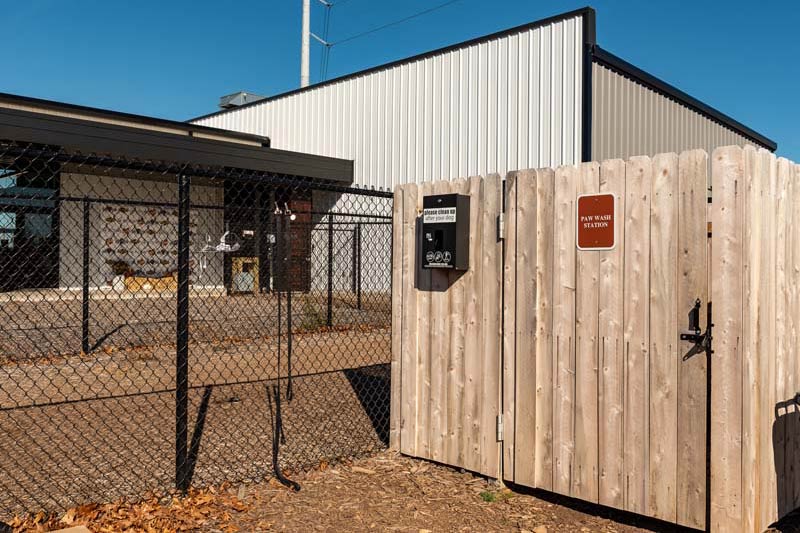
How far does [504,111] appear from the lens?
1414cm

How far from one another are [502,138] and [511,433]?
10696 millimetres

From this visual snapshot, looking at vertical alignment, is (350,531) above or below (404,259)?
below

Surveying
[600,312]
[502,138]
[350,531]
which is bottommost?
[350,531]

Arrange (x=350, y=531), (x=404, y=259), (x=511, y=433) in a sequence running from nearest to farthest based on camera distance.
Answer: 1. (x=350, y=531)
2. (x=511, y=433)
3. (x=404, y=259)

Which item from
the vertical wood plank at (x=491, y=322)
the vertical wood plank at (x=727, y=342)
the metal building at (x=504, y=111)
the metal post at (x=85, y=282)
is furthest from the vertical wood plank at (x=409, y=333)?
the metal building at (x=504, y=111)

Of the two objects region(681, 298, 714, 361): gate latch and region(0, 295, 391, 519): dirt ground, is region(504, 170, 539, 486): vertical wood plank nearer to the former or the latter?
region(681, 298, 714, 361): gate latch

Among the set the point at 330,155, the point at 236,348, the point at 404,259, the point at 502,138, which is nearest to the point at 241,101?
the point at 330,155

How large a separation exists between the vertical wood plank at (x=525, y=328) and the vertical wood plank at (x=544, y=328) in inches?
A: 0.9

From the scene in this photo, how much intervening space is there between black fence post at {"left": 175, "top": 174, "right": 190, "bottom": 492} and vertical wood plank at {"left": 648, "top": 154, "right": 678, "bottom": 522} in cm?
280

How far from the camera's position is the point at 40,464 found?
4684 millimetres

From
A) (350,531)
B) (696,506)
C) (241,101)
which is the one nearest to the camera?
(696,506)

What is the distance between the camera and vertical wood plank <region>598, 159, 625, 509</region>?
152 inches

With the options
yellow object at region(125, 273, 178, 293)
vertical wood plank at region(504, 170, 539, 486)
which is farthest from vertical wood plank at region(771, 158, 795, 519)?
yellow object at region(125, 273, 178, 293)

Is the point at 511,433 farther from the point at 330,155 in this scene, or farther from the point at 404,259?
the point at 330,155
